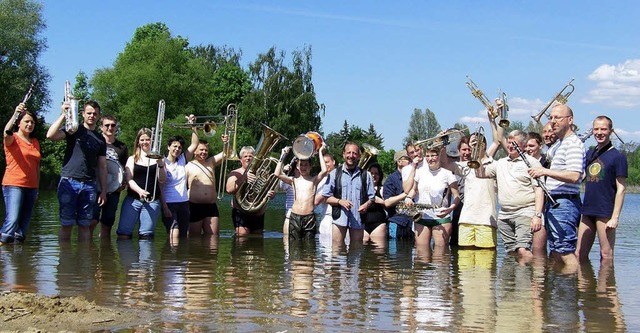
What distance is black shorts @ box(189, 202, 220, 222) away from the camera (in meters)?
13.8

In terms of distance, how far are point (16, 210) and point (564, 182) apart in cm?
662

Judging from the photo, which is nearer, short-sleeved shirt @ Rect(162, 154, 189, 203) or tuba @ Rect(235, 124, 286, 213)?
short-sleeved shirt @ Rect(162, 154, 189, 203)

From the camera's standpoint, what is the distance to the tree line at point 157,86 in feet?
134

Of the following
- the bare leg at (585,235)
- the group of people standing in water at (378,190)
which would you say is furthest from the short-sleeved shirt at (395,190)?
the bare leg at (585,235)

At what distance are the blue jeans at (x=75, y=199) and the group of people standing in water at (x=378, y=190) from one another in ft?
0.05

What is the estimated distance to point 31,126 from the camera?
10.7m

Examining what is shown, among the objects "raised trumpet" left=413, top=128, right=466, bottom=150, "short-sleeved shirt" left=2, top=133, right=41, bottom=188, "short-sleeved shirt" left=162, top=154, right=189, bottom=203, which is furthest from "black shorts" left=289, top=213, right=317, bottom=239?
"short-sleeved shirt" left=2, top=133, right=41, bottom=188

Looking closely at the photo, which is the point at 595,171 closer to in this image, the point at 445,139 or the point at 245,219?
the point at 445,139

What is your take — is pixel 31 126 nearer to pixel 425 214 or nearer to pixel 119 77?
pixel 425 214

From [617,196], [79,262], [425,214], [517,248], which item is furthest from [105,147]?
[617,196]

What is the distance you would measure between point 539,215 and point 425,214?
2645 mm

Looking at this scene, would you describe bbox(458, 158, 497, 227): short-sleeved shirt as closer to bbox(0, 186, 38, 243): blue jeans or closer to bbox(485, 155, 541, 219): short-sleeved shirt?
bbox(485, 155, 541, 219): short-sleeved shirt

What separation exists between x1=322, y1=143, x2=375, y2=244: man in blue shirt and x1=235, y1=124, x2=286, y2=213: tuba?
6.12 ft

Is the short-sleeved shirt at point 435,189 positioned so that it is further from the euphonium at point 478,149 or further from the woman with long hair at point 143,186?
the woman with long hair at point 143,186
